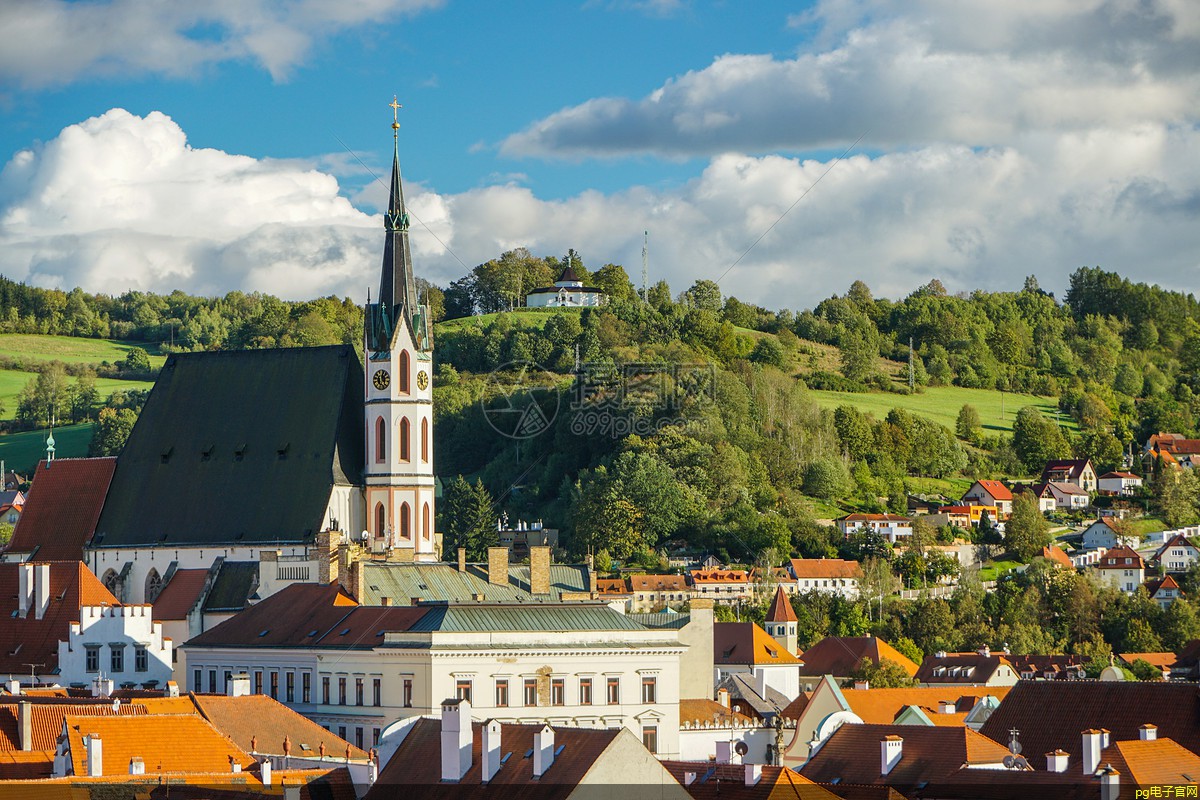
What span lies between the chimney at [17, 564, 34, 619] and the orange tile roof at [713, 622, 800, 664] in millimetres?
31944

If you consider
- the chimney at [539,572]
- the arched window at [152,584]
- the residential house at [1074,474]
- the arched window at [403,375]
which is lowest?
the arched window at [152,584]

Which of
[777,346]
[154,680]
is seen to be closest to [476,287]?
[777,346]

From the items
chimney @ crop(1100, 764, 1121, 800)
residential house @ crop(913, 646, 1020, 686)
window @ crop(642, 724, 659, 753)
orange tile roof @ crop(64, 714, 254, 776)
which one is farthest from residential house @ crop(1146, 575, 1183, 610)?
orange tile roof @ crop(64, 714, 254, 776)

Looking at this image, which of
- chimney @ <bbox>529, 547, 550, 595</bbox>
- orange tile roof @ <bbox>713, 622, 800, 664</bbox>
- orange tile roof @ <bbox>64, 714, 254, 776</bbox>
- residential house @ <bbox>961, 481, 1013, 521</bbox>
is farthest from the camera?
residential house @ <bbox>961, 481, 1013, 521</bbox>

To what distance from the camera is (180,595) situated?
8088 centimetres

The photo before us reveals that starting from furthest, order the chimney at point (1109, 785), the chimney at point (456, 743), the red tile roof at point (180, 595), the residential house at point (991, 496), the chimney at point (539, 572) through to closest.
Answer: the residential house at point (991, 496), the red tile roof at point (180, 595), the chimney at point (539, 572), the chimney at point (1109, 785), the chimney at point (456, 743)

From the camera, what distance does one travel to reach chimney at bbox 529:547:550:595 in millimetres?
76938

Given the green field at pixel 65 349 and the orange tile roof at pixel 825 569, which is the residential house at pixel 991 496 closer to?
the orange tile roof at pixel 825 569

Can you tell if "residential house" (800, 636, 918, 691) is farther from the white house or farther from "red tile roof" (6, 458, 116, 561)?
the white house

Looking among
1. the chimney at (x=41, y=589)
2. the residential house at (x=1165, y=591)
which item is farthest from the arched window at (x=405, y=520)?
the residential house at (x=1165, y=591)

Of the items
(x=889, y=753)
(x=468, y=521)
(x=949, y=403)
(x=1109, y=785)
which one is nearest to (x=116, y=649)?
(x=889, y=753)

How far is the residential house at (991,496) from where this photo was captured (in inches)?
5674

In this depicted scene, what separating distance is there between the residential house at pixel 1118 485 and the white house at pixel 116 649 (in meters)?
95.1

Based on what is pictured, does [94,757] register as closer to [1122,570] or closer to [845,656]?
[845,656]
